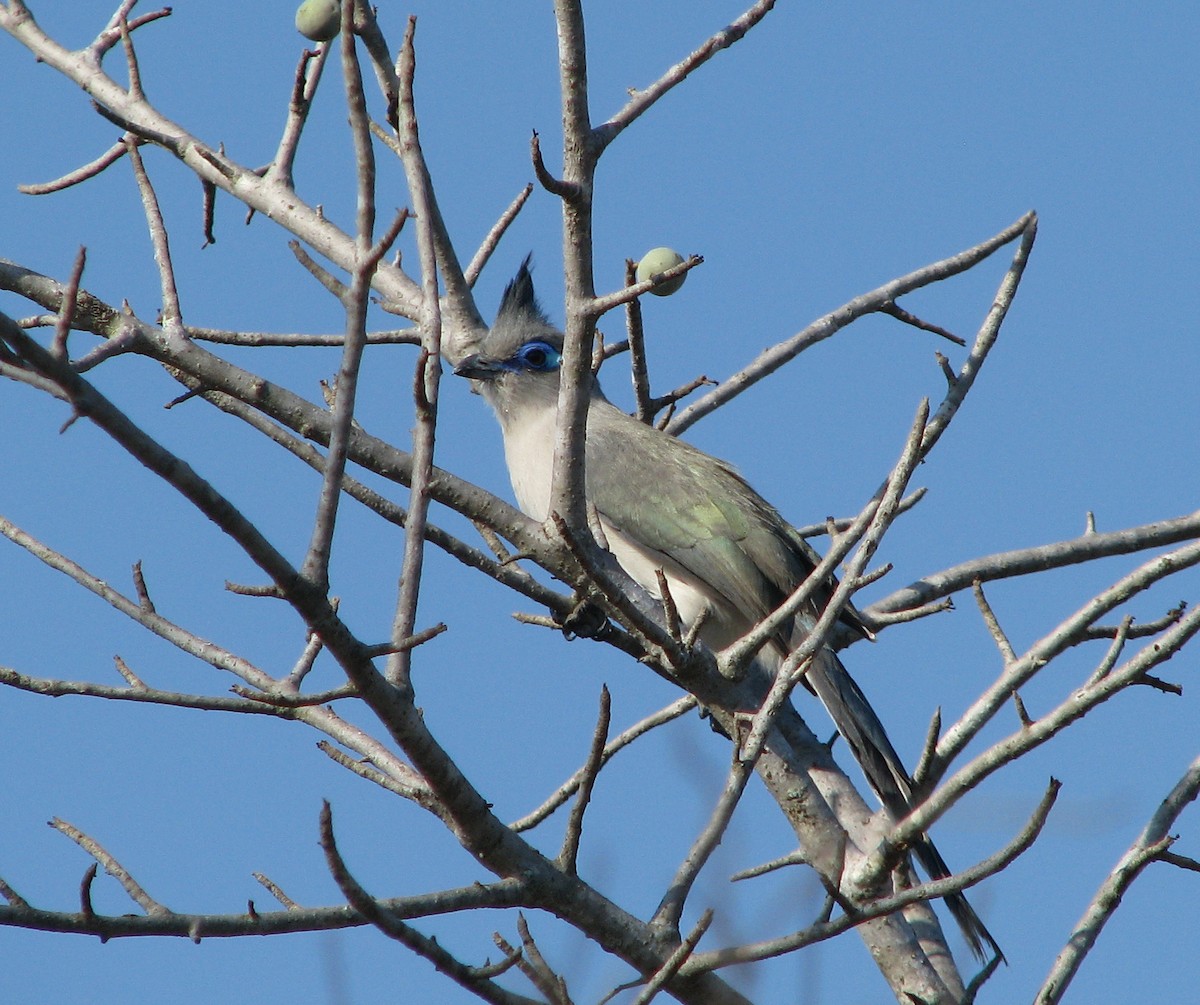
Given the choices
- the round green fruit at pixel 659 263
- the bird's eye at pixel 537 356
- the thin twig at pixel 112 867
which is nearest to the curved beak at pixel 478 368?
the bird's eye at pixel 537 356

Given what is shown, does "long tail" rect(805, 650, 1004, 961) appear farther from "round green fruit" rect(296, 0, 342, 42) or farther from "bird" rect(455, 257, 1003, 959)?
"round green fruit" rect(296, 0, 342, 42)

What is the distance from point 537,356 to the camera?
745cm

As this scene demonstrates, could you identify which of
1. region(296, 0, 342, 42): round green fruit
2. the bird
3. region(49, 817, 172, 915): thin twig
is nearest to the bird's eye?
the bird

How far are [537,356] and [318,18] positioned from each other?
2987mm

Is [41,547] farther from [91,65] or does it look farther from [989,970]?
[91,65]

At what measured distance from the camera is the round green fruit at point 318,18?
4629 mm

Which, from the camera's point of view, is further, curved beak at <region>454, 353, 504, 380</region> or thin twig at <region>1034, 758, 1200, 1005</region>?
curved beak at <region>454, 353, 504, 380</region>

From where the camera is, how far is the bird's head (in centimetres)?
730

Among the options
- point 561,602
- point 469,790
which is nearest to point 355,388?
point 469,790

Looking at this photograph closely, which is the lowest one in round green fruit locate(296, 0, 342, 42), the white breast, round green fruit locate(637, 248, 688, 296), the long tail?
the long tail

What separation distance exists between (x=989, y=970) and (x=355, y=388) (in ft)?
6.01

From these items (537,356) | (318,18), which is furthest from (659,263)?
(537,356)

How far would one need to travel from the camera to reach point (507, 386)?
24.0 ft

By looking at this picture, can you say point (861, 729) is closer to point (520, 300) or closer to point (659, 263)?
point (659, 263)
